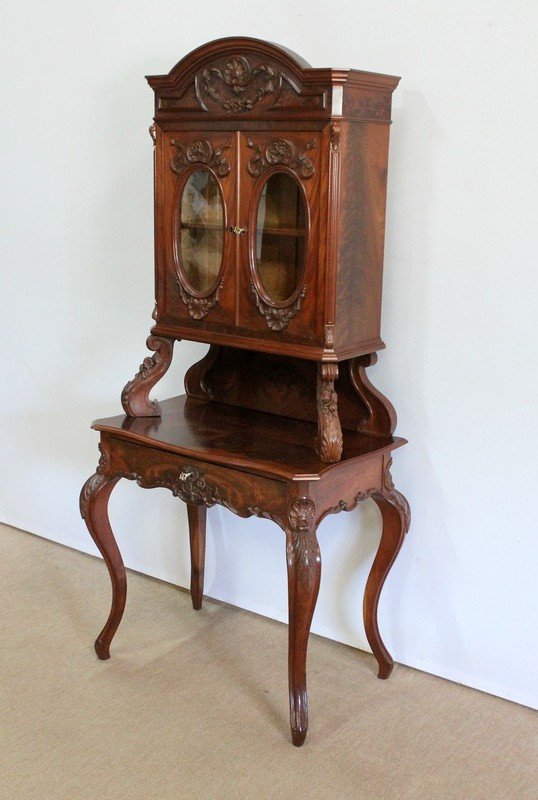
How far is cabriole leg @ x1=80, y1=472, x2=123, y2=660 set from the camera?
2.94 meters

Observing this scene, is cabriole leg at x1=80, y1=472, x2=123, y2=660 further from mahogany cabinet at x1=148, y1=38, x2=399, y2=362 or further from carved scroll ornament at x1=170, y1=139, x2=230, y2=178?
carved scroll ornament at x1=170, y1=139, x2=230, y2=178

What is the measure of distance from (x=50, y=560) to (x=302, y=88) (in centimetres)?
219

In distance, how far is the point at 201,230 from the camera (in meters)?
2.76

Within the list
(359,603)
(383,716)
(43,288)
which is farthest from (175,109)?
(383,716)

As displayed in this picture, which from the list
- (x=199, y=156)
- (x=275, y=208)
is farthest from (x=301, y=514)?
(x=199, y=156)

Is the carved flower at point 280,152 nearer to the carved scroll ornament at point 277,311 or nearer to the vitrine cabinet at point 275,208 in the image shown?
the vitrine cabinet at point 275,208

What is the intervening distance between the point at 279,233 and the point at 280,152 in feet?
0.70

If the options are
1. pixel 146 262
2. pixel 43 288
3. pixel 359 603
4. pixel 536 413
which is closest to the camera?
pixel 536 413

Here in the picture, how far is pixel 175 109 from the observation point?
272 cm

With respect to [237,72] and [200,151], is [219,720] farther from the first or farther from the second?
[237,72]

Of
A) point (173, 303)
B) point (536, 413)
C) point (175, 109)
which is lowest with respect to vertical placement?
point (536, 413)

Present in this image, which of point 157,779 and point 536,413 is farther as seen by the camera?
point 536,413

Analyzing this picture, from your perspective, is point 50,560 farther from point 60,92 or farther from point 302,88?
point 302,88

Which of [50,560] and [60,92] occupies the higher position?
[60,92]
